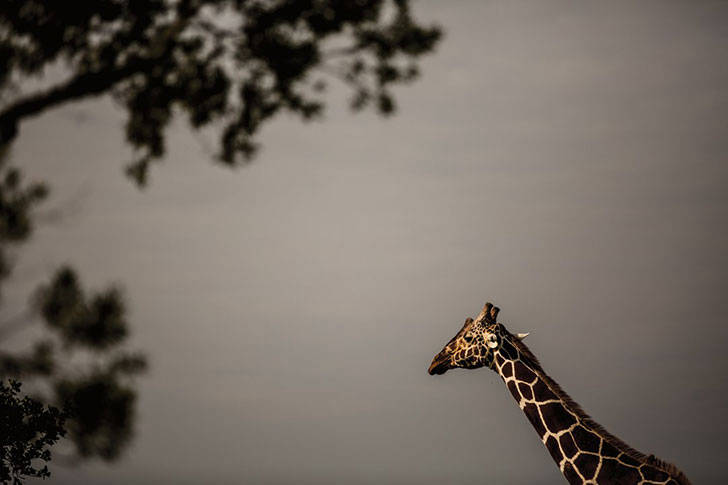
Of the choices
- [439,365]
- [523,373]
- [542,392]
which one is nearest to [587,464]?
[542,392]

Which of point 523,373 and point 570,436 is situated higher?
point 523,373

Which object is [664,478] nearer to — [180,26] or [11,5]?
[180,26]

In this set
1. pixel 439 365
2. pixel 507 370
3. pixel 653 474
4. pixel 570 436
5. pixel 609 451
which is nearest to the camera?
pixel 653 474

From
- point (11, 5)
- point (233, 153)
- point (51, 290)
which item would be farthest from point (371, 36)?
point (51, 290)

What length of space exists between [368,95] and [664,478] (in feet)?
16.5

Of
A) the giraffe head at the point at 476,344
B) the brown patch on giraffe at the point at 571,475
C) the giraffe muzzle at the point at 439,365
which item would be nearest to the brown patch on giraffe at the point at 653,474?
the brown patch on giraffe at the point at 571,475

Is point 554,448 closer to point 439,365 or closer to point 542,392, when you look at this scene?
point 542,392

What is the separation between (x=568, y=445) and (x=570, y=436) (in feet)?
0.24

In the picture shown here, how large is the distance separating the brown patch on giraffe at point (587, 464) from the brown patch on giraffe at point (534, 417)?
1.28ft

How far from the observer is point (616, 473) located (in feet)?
17.2

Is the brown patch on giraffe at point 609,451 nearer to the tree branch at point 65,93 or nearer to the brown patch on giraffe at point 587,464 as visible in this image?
the brown patch on giraffe at point 587,464

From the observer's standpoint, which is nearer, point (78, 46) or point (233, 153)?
point (78, 46)

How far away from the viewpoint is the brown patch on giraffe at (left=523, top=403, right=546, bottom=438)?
227 inches

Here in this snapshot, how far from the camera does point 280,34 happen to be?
7020 mm
